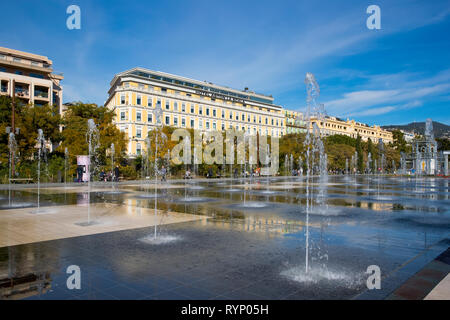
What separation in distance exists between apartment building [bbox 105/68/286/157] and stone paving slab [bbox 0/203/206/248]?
124 ft

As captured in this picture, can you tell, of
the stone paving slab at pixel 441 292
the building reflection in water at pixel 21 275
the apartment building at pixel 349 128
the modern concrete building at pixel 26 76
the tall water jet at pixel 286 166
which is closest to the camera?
the stone paving slab at pixel 441 292

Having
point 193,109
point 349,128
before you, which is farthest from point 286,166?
point 349,128

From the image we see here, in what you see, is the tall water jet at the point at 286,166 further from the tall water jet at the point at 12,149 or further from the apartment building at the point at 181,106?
the tall water jet at the point at 12,149

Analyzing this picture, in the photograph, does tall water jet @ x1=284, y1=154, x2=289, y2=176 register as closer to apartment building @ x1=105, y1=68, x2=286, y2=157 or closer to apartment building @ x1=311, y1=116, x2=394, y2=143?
apartment building @ x1=105, y1=68, x2=286, y2=157

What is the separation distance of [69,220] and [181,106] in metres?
55.2

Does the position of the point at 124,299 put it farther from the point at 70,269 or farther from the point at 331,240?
the point at 331,240

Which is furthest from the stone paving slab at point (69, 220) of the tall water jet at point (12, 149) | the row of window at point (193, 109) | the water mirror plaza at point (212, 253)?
the row of window at point (193, 109)

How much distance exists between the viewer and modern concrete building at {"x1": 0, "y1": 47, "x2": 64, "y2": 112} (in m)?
50.6

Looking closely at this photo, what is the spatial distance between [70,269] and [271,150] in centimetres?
5084

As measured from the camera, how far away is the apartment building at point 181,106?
56.0 meters

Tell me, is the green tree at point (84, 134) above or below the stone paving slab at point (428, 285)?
above

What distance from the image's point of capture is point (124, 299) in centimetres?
411

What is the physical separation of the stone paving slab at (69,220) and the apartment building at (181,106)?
124 feet
